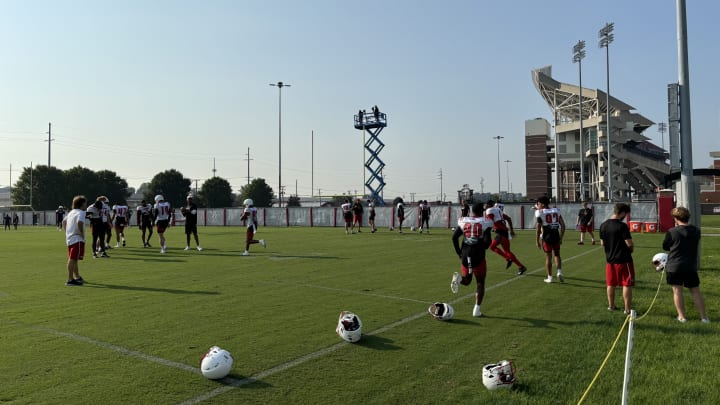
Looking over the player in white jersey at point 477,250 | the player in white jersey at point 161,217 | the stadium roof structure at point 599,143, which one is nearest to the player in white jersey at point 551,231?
the player in white jersey at point 477,250

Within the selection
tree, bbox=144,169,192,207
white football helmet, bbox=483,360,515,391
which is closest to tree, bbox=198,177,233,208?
tree, bbox=144,169,192,207

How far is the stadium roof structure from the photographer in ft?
240

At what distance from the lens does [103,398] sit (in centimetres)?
436

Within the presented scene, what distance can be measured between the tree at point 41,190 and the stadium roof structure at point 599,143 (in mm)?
78827

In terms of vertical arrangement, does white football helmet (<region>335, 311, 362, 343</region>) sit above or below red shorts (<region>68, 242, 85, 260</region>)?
below

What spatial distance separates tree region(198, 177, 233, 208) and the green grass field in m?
69.3

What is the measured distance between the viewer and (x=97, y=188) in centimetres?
7500

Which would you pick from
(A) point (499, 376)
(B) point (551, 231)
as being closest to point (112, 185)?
(B) point (551, 231)

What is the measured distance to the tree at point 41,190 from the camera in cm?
7456

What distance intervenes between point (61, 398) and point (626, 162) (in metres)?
85.6

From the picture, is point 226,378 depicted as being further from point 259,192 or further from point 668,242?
point 259,192

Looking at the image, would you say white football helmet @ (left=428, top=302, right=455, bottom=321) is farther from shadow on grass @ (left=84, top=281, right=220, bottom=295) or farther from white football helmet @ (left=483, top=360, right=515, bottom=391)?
shadow on grass @ (left=84, top=281, right=220, bottom=295)

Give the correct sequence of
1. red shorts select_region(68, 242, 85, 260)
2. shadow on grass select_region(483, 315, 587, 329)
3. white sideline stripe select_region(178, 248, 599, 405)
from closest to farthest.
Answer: white sideline stripe select_region(178, 248, 599, 405) < shadow on grass select_region(483, 315, 587, 329) < red shorts select_region(68, 242, 85, 260)

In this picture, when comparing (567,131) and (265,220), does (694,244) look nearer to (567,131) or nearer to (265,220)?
(265,220)
